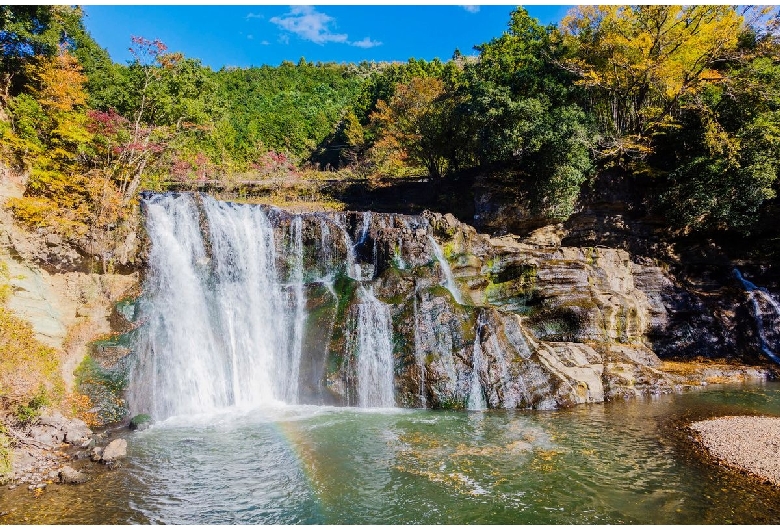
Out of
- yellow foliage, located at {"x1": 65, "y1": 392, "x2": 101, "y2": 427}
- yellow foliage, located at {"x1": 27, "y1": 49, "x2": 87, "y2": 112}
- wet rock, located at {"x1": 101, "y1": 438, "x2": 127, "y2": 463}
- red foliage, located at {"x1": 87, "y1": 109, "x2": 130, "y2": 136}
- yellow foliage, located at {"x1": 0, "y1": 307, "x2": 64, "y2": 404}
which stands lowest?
wet rock, located at {"x1": 101, "y1": 438, "x2": 127, "y2": 463}

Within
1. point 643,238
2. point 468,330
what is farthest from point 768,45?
point 468,330

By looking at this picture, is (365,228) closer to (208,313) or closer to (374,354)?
(374,354)

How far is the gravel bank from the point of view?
11.3m

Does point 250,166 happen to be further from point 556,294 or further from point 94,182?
point 556,294

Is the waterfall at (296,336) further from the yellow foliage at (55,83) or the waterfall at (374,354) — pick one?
the yellow foliage at (55,83)

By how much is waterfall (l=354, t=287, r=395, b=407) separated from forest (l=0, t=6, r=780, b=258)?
11965 millimetres

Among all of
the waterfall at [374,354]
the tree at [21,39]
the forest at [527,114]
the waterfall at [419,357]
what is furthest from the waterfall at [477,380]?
the tree at [21,39]

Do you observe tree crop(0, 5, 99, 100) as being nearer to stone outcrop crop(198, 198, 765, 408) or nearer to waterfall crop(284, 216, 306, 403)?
stone outcrop crop(198, 198, 765, 408)

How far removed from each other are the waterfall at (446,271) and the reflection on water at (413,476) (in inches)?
306

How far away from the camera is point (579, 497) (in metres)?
9.89

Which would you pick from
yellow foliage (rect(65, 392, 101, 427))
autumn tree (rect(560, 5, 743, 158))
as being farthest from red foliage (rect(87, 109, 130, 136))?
autumn tree (rect(560, 5, 743, 158))

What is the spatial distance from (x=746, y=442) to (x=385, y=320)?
12.5m

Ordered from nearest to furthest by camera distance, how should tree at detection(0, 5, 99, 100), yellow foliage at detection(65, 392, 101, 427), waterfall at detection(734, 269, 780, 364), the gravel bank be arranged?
the gravel bank → yellow foliage at detection(65, 392, 101, 427) → tree at detection(0, 5, 99, 100) → waterfall at detection(734, 269, 780, 364)

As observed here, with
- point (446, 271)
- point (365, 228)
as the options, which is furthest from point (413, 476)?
point (365, 228)
